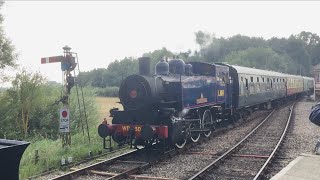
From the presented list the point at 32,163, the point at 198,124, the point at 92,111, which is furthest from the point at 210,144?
the point at 92,111

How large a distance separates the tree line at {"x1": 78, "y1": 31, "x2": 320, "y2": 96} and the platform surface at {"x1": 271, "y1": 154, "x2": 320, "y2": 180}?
55.0 metres

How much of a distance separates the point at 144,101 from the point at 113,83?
52990 millimetres

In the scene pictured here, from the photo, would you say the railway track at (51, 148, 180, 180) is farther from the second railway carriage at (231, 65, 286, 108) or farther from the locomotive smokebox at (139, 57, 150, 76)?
the second railway carriage at (231, 65, 286, 108)

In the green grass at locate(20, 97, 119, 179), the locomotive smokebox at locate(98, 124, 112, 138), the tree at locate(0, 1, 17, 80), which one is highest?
the tree at locate(0, 1, 17, 80)

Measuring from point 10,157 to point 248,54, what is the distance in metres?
75.9

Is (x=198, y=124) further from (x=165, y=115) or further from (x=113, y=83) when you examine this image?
(x=113, y=83)

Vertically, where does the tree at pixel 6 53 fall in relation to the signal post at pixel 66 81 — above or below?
above

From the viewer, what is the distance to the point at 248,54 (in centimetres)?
7488

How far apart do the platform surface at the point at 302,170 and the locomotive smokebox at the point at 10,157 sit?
4.31 meters

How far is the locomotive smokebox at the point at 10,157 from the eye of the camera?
2.42m

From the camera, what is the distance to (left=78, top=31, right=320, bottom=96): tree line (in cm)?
6876

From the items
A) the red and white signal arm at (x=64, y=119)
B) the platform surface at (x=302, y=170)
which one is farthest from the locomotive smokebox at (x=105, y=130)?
the platform surface at (x=302, y=170)

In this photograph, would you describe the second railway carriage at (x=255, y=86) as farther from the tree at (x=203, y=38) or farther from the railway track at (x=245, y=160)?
the tree at (x=203, y=38)

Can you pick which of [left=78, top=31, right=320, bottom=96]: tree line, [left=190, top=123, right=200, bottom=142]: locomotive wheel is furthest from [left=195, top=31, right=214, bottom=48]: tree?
[left=190, top=123, right=200, bottom=142]: locomotive wheel
